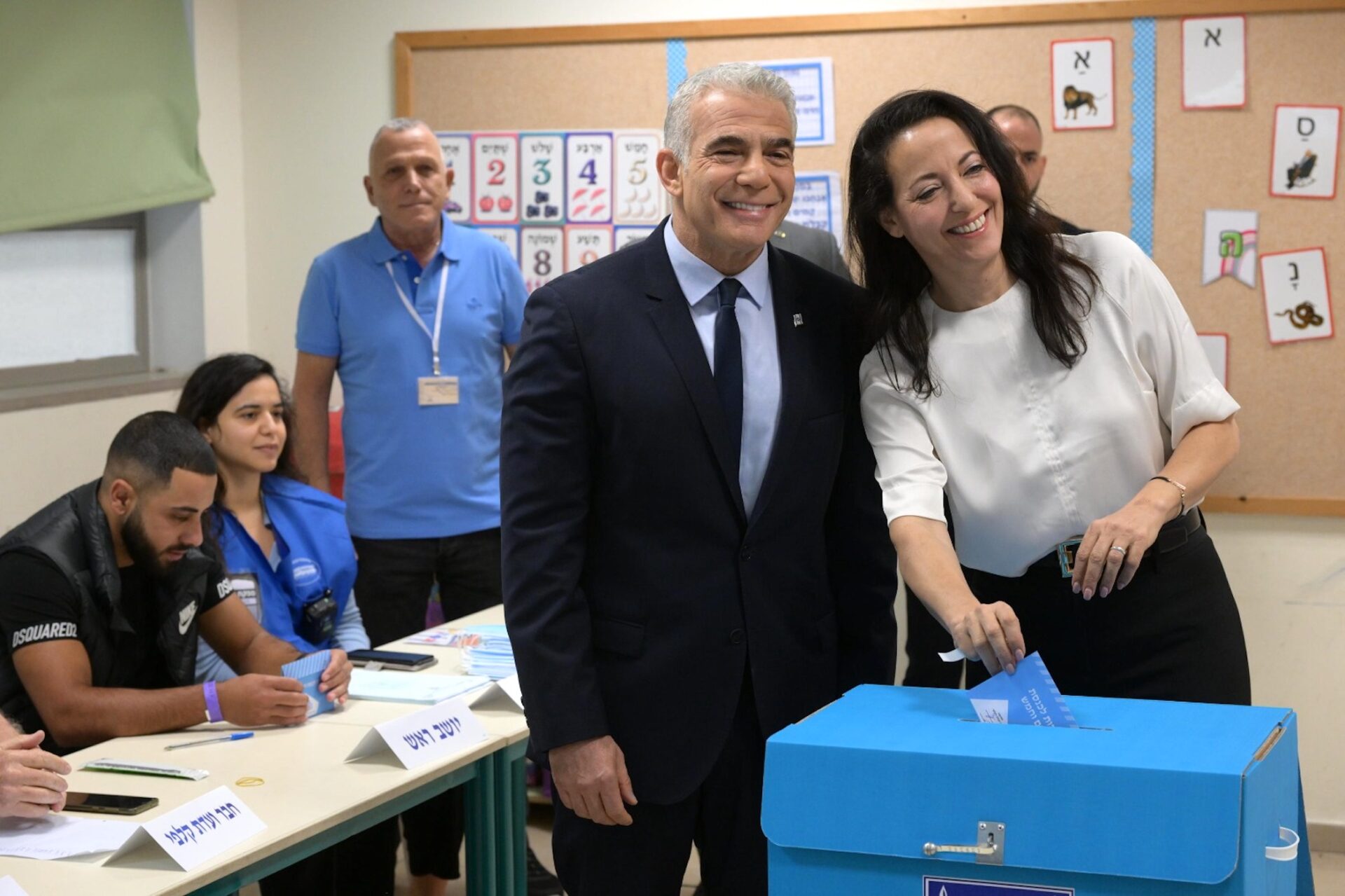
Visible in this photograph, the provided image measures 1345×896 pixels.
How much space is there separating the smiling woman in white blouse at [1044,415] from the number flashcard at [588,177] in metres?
2.50

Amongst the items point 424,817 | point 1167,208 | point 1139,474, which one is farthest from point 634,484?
point 1167,208

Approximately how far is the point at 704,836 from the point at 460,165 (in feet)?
9.79

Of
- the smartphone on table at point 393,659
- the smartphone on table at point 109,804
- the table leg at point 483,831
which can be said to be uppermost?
the smartphone on table at point 393,659

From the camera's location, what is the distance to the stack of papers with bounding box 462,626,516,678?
2875mm

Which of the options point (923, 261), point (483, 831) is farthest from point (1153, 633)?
point (483, 831)

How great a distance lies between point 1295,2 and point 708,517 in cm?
283

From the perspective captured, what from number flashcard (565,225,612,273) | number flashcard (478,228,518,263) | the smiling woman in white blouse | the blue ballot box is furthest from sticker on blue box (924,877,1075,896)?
number flashcard (478,228,518,263)

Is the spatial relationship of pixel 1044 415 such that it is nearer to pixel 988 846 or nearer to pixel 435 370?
pixel 988 846

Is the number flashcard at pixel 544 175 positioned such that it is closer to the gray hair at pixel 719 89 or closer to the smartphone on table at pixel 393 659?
the smartphone on table at pixel 393 659

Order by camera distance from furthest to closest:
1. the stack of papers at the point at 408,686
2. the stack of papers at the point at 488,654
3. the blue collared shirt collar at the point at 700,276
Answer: the stack of papers at the point at 488,654 < the stack of papers at the point at 408,686 < the blue collared shirt collar at the point at 700,276

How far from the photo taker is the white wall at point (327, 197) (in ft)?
12.7

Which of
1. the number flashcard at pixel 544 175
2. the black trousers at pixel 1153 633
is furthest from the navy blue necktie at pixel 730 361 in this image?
the number flashcard at pixel 544 175

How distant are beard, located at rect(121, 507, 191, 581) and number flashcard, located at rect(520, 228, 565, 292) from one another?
184 centimetres

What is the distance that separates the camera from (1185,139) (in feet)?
12.5
